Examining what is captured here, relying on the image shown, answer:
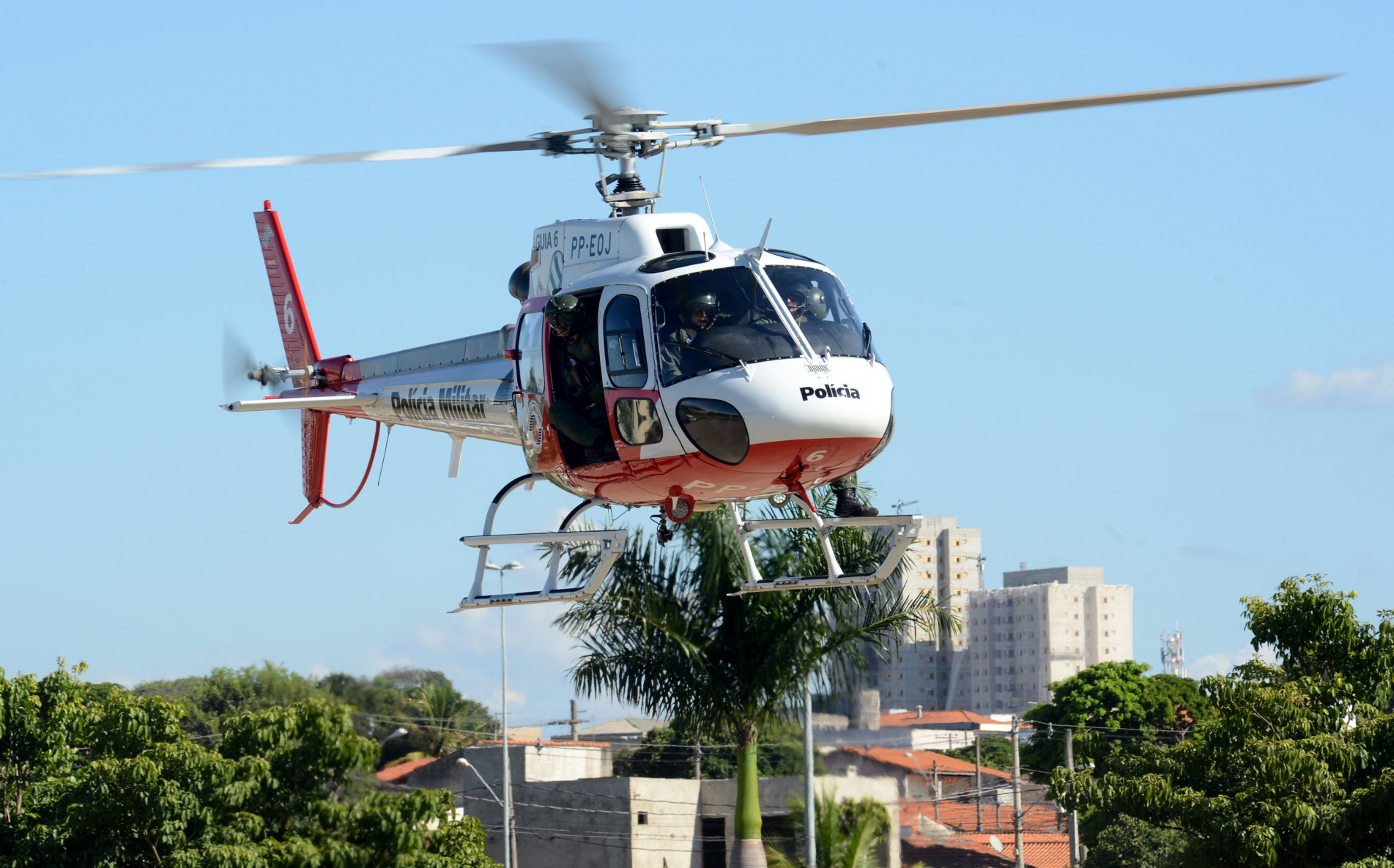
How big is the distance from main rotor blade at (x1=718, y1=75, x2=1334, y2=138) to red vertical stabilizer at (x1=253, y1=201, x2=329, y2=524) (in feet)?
29.8

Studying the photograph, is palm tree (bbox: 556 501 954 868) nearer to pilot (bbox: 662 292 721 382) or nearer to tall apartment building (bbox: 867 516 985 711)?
pilot (bbox: 662 292 721 382)

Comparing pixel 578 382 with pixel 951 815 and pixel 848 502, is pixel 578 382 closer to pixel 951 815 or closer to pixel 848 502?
pixel 848 502

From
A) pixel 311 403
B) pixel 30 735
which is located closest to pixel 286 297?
pixel 311 403

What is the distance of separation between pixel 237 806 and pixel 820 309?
962cm

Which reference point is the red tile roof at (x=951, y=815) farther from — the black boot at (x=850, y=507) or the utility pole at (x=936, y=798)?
the black boot at (x=850, y=507)

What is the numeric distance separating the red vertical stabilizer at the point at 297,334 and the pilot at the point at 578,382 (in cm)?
630

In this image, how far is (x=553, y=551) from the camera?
688 inches

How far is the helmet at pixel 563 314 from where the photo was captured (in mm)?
15742

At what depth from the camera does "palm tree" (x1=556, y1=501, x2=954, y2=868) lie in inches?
985

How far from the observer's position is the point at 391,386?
66.9 feet

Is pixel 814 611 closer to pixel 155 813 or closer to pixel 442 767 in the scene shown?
pixel 442 767

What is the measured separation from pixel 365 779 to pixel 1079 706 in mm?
63234

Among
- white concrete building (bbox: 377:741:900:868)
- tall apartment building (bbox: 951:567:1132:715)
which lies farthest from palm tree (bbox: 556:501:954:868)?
tall apartment building (bbox: 951:567:1132:715)

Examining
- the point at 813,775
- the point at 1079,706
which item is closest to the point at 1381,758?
the point at 813,775
